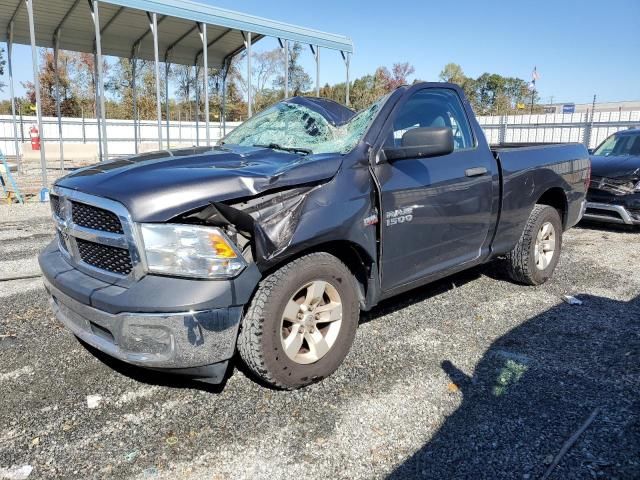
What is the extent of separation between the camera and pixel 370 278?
3271mm

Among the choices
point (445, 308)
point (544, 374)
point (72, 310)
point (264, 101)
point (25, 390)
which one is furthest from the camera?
point (264, 101)

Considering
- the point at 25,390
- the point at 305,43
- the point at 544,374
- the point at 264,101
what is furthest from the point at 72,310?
the point at 264,101

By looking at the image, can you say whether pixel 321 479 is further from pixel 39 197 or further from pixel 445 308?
pixel 39 197

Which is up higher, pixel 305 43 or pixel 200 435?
pixel 305 43

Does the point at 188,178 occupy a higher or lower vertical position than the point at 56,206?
higher

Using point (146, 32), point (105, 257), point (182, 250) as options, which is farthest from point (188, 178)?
point (146, 32)

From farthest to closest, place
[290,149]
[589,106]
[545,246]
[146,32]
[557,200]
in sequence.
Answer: [589,106] → [146,32] → [557,200] → [545,246] → [290,149]

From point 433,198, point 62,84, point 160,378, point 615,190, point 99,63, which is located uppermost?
point 62,84

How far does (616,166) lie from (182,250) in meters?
7.73

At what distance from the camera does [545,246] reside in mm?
5152

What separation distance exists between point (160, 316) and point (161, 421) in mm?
673

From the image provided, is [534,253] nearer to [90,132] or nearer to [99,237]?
[99,237]

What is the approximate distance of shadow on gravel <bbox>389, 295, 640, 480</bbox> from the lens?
2.35 meters

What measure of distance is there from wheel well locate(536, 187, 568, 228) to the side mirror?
2.29 metres
